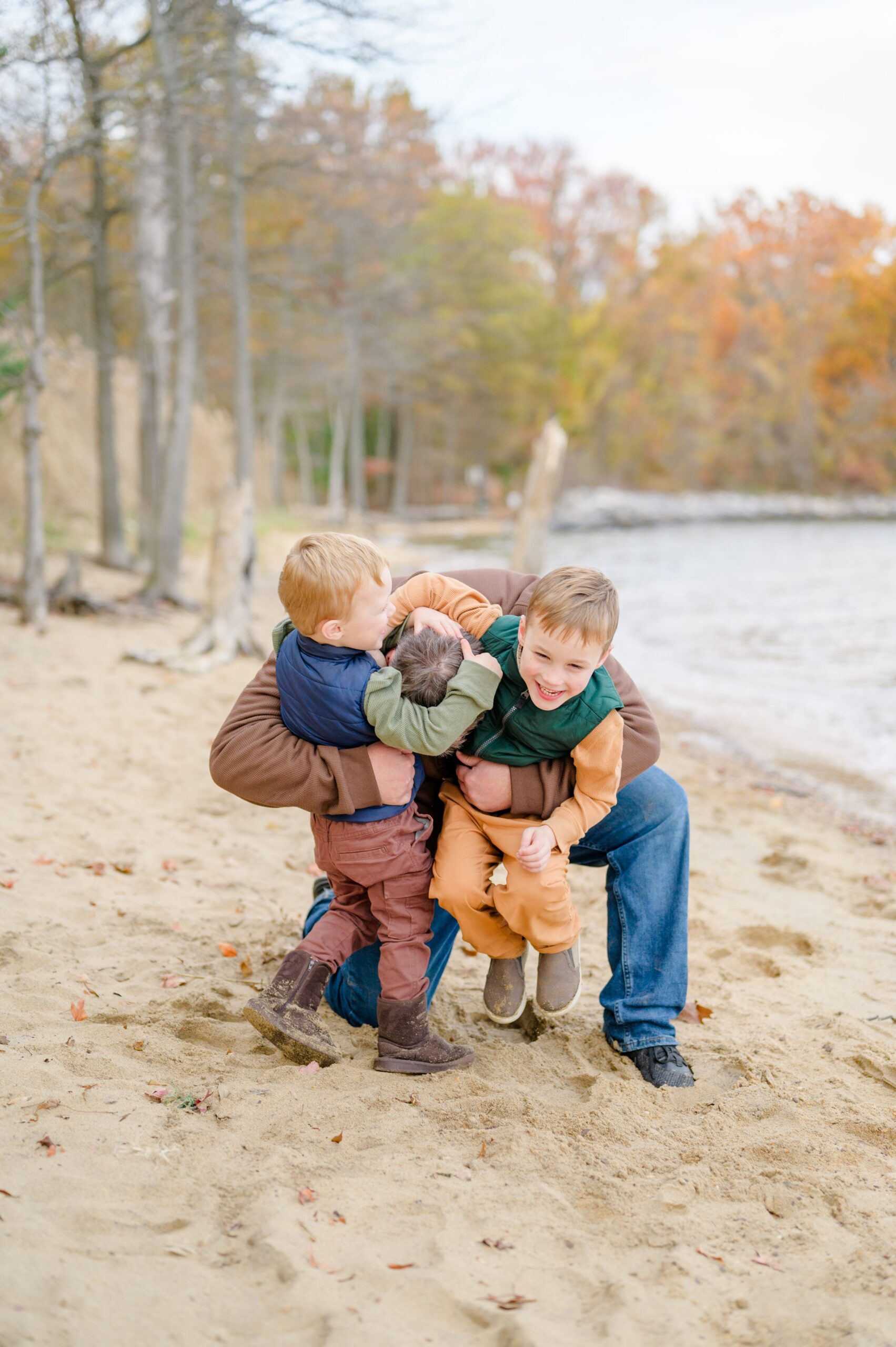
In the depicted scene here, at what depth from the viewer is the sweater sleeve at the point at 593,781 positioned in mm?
2414

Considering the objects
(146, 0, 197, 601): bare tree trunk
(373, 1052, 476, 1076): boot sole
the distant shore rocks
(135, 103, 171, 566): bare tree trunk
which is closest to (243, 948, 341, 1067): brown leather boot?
(373, 1052, 476, 1076): boot sole

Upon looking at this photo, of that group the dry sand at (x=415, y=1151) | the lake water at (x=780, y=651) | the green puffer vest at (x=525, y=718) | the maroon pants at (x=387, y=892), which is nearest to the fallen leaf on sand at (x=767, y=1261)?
the dry sand at (x=415, y=1151)

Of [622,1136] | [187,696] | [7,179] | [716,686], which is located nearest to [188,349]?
[7,179]

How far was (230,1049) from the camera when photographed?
8.07 ft

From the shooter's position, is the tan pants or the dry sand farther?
the tan pants

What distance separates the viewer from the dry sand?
5.25 ft

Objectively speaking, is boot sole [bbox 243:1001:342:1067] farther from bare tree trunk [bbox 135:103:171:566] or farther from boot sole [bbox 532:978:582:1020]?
bare tree trunk [bbox 135:103:171:566]

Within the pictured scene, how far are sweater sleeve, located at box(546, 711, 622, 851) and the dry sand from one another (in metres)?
0.60

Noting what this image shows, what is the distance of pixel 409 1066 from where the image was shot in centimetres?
239

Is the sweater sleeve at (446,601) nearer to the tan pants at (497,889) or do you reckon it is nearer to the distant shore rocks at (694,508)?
the tan pants at (497,889)

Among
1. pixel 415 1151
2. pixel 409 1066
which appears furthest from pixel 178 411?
pixel 415 1151

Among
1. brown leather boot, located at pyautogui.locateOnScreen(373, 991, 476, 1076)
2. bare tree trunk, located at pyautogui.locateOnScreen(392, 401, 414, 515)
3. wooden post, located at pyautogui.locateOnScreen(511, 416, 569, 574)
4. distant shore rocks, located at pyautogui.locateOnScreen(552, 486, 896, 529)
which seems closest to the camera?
brown leather boot, located at pyautogui.locateOnScreen(373, 991, 476, 1076)

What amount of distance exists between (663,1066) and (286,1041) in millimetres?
898

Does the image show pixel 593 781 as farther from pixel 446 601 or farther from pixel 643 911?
pixel 446 601
